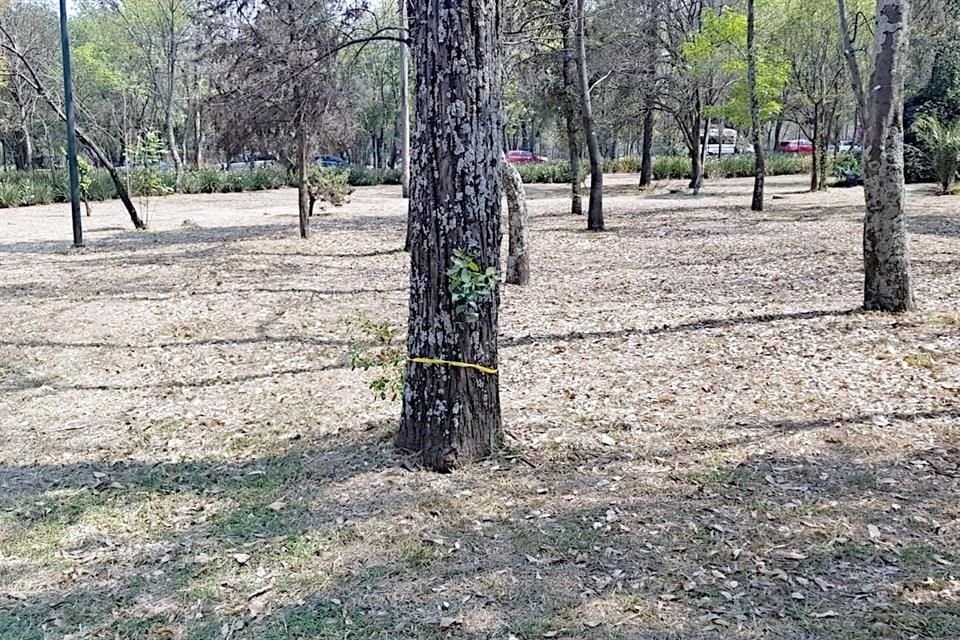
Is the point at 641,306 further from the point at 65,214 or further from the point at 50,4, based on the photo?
the point at 50,4

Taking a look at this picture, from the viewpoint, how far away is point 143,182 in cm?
1675

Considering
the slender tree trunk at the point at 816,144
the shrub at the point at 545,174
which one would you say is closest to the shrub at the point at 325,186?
the slender tree trunk at the point at 816,144

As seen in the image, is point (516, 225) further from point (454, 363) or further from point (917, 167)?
point (917, 167)

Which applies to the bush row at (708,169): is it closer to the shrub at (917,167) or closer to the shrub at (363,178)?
the shrub at (363,178)

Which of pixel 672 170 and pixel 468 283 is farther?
pixel 672 170

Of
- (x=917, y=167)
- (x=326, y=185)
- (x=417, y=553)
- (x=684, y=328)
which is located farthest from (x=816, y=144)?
(x=417, y=553)

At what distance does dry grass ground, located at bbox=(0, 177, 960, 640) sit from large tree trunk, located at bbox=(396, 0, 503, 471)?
278 mm

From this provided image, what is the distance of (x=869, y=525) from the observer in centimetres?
307

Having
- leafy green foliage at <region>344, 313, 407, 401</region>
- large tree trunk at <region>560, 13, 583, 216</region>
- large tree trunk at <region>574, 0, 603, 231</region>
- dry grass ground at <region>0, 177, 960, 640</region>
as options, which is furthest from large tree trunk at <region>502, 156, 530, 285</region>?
large tree trunk at <region>560, 13, 583, 216</region>

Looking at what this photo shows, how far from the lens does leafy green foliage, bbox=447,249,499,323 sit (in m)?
3.42

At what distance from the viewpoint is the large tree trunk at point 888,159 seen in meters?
5.77

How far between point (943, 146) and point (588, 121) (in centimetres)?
872

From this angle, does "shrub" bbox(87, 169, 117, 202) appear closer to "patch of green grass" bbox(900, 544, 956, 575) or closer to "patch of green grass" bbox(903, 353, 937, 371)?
"patch of green grass" bbox(903, 353, 937, 371)

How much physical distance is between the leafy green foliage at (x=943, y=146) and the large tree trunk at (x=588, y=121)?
811 cm
